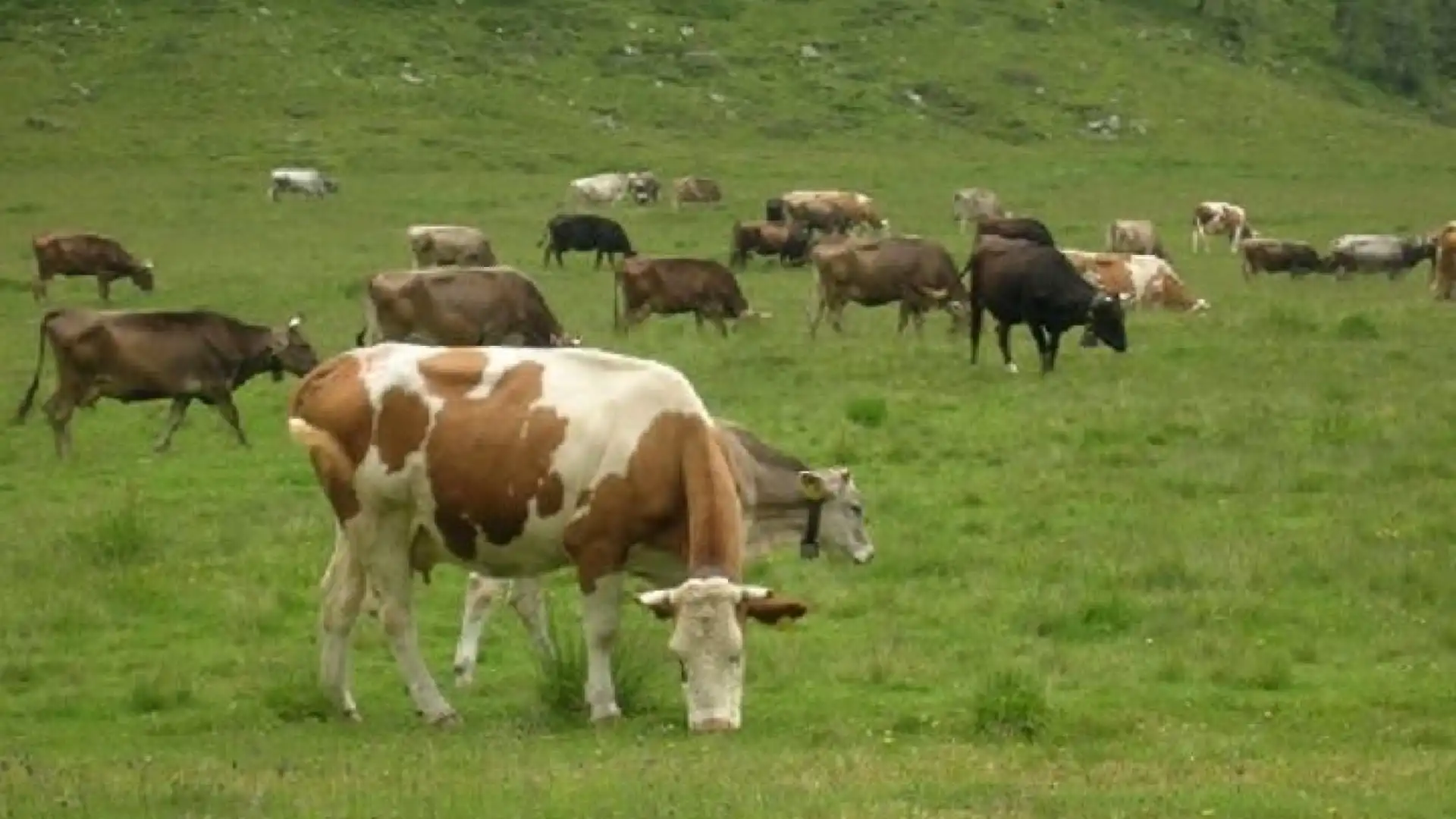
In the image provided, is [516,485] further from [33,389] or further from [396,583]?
[33,389]

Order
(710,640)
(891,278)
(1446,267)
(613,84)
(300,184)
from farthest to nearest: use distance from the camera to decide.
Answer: (613,84)
(300,184)
(1446,267)
(891,278)
(710,640)

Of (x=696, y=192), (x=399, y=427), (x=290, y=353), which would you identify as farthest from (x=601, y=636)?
(x=696, y=192)

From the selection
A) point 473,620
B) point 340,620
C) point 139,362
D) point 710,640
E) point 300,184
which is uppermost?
point 710,640

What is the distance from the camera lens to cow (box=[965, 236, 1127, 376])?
29.5 m

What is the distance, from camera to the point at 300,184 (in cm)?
5903

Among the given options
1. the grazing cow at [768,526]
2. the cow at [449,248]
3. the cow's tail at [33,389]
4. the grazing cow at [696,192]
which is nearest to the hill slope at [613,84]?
the grazing cow at [696,192]

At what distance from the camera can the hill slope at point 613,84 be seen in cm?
6831

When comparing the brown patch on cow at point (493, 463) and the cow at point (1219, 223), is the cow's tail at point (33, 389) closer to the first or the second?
the brown patch on cow at point (493, 463)

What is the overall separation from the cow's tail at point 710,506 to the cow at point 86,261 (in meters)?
29.2

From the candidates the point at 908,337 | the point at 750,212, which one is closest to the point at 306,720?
the point at 908,337

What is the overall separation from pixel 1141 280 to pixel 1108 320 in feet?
27.8

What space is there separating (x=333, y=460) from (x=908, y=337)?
830 inches

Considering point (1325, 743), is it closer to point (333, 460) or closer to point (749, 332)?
point (333, 460)

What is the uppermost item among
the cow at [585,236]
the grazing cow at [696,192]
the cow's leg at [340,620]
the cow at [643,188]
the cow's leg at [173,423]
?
the cow's leg at [340,620]
